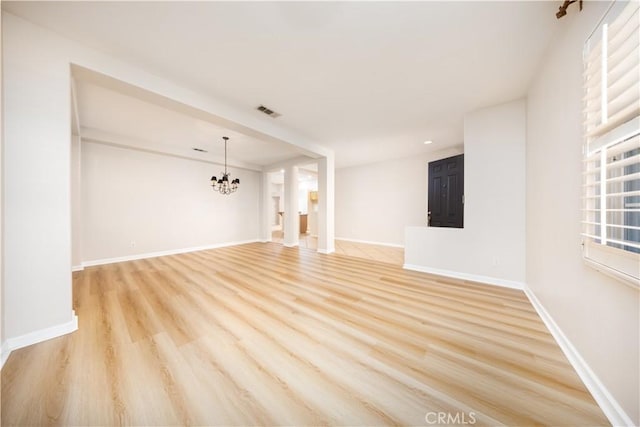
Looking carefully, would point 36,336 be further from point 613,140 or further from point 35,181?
point 613,140

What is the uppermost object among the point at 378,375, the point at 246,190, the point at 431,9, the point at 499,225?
the point at 431,9

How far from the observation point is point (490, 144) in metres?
3.04

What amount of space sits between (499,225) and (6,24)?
558 cm

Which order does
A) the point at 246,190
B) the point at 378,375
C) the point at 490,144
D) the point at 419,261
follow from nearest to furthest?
1. the point at 378,375
2. the point at 490,144
3. the point at 419,261
4. the point at 246,190

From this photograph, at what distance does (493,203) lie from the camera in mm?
3012

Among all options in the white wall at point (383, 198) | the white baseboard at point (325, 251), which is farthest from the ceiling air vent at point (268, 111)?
the white wall at point (383, 198)

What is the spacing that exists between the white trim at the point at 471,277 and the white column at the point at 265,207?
482cm

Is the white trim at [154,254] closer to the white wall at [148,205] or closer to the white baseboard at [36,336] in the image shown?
the white wall at [148,205]

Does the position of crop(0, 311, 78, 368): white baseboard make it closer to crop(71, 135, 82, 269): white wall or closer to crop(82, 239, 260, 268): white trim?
crop(71, 135, 82, 269): white wall

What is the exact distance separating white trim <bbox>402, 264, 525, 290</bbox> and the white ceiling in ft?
8.58

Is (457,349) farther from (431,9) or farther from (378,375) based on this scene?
(431,9)

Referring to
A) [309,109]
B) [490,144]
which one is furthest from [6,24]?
[490,144]

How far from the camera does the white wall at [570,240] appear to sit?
1.03 m

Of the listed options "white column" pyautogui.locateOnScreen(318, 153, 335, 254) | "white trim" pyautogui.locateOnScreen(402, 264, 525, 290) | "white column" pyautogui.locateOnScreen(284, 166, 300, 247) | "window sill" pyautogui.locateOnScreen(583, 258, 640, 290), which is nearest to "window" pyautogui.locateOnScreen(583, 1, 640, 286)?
"window sill" pyautogui.locateOnScreen(583, 258, 640, 290)
